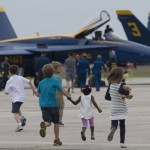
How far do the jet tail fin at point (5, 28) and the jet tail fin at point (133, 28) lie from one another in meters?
5.86

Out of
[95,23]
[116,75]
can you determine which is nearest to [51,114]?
[116,75]

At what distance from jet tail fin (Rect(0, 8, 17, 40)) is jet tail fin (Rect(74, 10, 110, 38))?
555 centimetres

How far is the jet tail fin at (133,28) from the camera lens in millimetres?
48562

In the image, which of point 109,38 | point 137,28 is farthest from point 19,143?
point 137,28

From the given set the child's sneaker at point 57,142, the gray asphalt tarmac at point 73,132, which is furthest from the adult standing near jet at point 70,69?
the child's sneaker at point 57,142

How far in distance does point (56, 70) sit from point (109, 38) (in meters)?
24.0

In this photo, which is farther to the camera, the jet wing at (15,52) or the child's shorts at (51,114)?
the jet wing at (15,52)

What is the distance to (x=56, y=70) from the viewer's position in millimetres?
19094

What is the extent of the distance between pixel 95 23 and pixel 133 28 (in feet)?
22.6

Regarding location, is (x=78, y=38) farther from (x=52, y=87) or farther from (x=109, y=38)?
(x=52, y=87)

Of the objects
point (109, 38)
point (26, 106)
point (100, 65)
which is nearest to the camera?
point (26, 106)

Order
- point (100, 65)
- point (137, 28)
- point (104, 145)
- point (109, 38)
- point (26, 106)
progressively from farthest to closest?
point (137, 28), point (109, 38), point (100, 65), point (26, 106), point (104, 145)

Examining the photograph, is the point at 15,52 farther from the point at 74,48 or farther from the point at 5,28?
the point at 5,28

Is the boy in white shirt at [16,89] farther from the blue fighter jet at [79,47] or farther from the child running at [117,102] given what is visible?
the blue fighter jet at [79,47]
